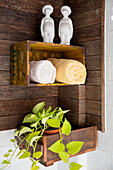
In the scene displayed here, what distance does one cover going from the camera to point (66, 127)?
4.23 feet

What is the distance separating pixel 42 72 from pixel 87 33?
1.61 feet

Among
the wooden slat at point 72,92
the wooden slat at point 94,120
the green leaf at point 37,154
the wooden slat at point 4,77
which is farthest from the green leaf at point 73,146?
the wooden slat at point 4,77

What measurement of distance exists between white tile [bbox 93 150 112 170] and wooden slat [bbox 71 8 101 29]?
948mm

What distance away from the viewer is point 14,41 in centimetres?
150

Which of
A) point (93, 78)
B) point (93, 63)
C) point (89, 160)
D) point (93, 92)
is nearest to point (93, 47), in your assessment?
point (93, 63)

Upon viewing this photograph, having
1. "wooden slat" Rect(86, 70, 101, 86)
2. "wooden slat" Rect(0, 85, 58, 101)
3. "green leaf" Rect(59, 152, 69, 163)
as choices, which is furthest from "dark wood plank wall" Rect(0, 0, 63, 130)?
"green leaf" Rect(59, 152, 69, 163)

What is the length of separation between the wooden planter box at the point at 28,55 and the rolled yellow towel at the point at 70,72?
0.09 metres

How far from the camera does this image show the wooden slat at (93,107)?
150cm

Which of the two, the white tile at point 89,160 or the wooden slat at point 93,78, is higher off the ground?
the wooden slat at point 93,78

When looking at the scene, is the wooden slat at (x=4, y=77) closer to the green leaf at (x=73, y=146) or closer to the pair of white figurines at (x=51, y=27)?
the pair of white figurines at (x=51, y=27)

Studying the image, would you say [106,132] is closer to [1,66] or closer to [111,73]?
[111,73]

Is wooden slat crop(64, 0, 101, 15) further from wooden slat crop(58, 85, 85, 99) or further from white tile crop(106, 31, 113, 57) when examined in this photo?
wooden slat crop(58, 85, 85, 99)

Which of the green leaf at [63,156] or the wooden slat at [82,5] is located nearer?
the green leaf at [63,156]

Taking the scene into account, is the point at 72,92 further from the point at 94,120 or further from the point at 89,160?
the point at 89,160
